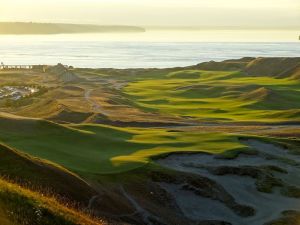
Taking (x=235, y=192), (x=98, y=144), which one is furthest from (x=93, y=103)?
(x=235, y=192)

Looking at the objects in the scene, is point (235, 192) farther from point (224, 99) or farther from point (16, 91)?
point (16, 91)

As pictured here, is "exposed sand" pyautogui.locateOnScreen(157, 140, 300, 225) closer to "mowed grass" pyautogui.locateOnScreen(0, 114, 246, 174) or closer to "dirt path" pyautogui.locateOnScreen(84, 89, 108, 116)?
"mowed grass" pyautogui.locateOnScreen(0, 114, 246, 174)

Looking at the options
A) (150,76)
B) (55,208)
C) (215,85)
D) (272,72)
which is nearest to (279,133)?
(55,208)

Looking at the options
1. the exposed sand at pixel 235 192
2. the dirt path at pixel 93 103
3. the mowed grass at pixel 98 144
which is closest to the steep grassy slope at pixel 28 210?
the mowed grass at pixel 98 144

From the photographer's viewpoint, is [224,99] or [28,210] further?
[224,99]

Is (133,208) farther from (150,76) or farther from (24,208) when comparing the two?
(150,76)
